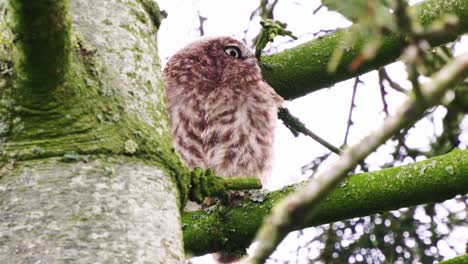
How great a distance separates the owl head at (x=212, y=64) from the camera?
2.91 m

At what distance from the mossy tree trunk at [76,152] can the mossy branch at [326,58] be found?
114 cm

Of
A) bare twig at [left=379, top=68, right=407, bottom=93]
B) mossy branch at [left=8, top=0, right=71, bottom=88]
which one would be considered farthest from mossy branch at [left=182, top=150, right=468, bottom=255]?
bare twig at [left=379, top=68, right=407, bottom=93]

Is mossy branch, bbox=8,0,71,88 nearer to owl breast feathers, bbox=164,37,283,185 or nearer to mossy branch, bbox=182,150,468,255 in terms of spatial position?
mossy branch, bbox=182,150,468,255

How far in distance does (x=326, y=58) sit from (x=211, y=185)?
97 centimetres

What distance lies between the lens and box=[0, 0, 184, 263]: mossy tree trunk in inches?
45.2

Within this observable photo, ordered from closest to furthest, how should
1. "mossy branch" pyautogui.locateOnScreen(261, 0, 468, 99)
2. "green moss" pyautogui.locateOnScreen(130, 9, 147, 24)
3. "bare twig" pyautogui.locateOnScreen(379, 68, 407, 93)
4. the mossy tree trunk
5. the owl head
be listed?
the mossy tree trunk
"green moss" pyautogui.locateOnScreen(130, 9, 147, 24)
"mossy branch" pyautogui.locateOnScreen(261, 0, 468, 99)
the owl head
"bare twig" pyautogui.locateOnScreen(379, 68, 407, 93)

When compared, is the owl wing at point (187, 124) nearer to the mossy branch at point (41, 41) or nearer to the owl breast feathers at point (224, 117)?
the owl breast feathers at point (224, 117)

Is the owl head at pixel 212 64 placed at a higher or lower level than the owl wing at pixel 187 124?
higher

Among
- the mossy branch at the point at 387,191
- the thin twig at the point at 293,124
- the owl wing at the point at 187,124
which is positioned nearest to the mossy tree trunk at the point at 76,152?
the mossy branch at the point at 387,191

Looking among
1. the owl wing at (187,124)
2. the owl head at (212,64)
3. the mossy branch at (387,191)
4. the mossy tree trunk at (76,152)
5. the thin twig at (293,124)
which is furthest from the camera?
the owl head at (212,64)

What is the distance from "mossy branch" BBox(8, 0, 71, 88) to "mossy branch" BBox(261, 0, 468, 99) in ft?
4.31

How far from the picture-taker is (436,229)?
2.93 metres

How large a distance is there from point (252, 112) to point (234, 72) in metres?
0.25

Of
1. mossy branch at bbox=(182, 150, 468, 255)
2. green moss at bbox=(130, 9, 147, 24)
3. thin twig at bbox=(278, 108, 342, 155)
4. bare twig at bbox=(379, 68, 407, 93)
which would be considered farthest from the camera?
bare twig at bbox=(379, 68, 407, 93)
